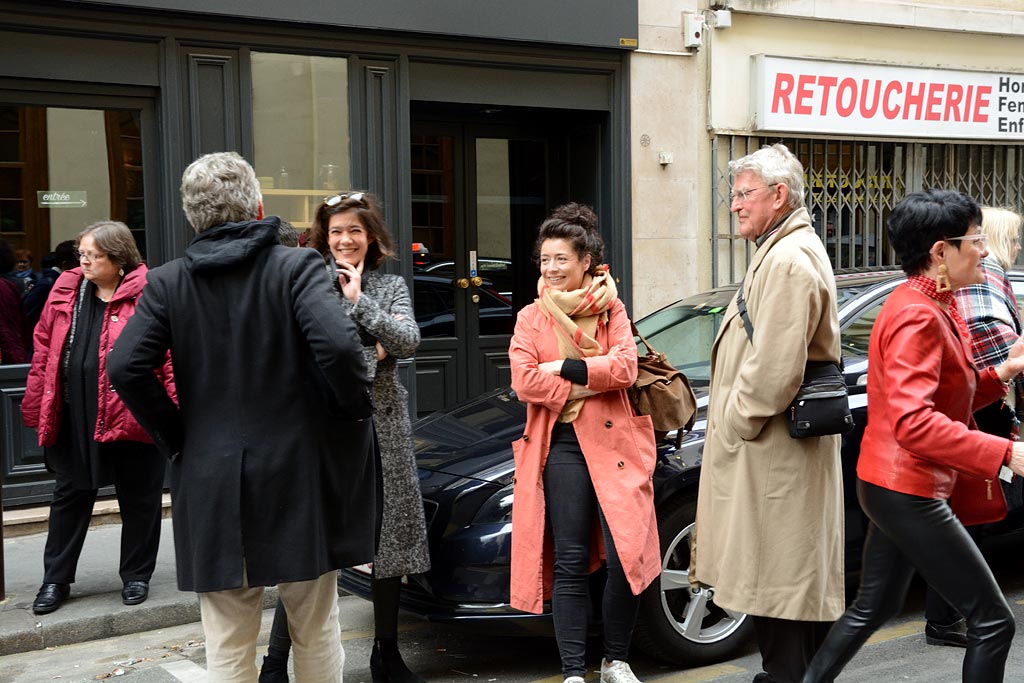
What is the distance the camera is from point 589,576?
4.38 metres

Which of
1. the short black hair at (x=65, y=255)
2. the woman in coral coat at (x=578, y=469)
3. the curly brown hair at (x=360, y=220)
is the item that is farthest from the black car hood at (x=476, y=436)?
the short black hair at (x=65, y=255)

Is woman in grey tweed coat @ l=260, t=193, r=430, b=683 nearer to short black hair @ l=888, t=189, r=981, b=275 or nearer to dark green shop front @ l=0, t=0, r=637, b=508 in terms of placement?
short black hair @ l=888, t=189, r=981, b=275

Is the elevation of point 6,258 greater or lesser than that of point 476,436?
Result: greater

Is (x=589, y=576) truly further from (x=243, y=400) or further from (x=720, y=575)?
(x=243, y=400)

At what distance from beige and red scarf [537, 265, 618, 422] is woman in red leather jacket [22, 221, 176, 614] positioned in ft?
7.81

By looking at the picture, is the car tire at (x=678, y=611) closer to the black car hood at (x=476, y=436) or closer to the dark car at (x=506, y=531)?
the dark car at (x=506, y=531)

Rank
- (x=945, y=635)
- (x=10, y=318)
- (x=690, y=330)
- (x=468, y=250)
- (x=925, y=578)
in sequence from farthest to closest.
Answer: (x=468, y=250), (x=10, y=318), (x=690, y=330), (x=945, y=635), (x=925, y=578)

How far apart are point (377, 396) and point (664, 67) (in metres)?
6.21

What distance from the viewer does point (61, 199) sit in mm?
7617

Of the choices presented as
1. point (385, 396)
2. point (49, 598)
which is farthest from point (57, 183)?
point (385, 396)

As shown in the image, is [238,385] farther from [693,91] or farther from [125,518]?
[693,91]

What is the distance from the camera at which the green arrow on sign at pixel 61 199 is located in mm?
7562

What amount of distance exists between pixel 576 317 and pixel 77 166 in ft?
15.4

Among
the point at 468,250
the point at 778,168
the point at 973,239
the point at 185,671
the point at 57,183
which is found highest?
the point at 57,183
